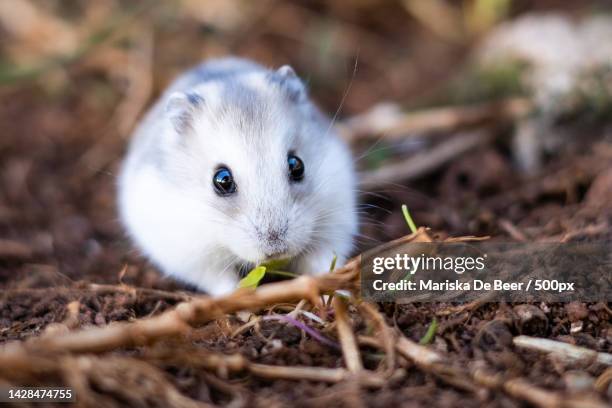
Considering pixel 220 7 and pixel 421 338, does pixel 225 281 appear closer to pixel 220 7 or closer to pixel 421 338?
pixel 421 338

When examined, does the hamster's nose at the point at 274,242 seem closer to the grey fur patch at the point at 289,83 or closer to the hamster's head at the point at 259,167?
the hamster's head at the point at 259,167

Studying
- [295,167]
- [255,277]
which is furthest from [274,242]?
[295,167]

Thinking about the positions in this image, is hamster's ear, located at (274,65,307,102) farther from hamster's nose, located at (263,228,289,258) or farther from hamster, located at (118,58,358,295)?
hamster's nose, located at (263,228,289,258)

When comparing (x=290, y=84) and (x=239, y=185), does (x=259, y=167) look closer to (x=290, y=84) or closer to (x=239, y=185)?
(x=239, y=185)

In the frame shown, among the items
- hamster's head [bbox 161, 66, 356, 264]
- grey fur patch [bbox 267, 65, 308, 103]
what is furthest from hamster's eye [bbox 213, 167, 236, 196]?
grey fur patch [bbox 267, 65, 308, 103]

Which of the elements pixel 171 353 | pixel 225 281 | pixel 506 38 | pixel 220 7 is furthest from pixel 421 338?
pixel 220 7

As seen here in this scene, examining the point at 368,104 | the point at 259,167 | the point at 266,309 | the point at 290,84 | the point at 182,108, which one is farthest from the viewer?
the point at 368,104
